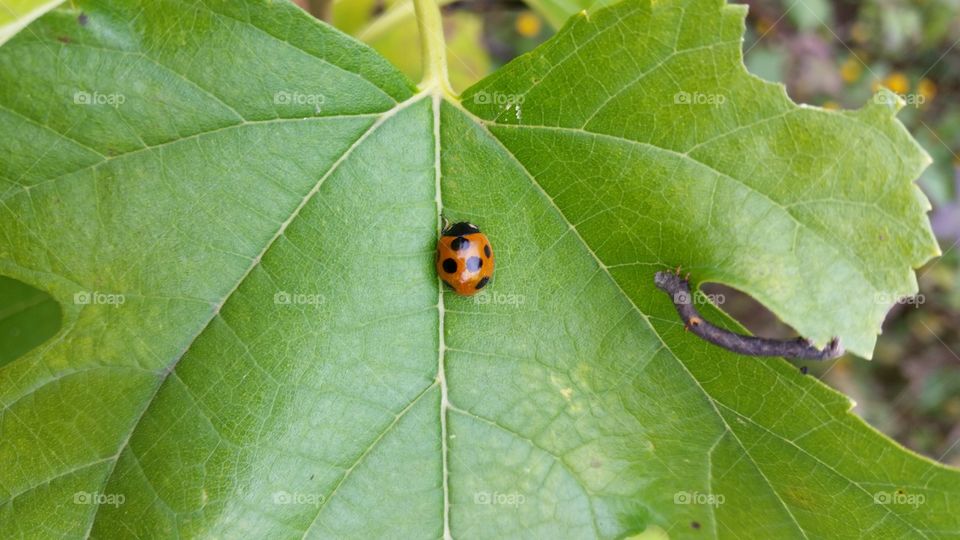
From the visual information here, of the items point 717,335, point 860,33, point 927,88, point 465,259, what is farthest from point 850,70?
point 465,259

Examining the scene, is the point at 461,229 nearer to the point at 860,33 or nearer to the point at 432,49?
the point at 432,49

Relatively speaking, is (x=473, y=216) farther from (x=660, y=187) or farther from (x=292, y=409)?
(x=292, y=409)

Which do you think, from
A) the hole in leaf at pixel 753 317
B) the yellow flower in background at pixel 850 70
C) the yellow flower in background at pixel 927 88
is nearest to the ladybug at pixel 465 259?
the hole in leaf at pixel 753 317

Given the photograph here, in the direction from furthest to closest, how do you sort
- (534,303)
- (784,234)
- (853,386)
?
(853,386) < (534,303) < (784,234)

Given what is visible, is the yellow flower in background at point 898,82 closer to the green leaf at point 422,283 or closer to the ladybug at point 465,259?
the green leaf at point 422,283

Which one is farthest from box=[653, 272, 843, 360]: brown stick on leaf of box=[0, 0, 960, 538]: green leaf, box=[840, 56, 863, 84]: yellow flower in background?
box=[840, 56, 863, 84]: yellow flower in background

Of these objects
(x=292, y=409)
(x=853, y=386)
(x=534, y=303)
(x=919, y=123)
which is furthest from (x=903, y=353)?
(x=292, y=409)
